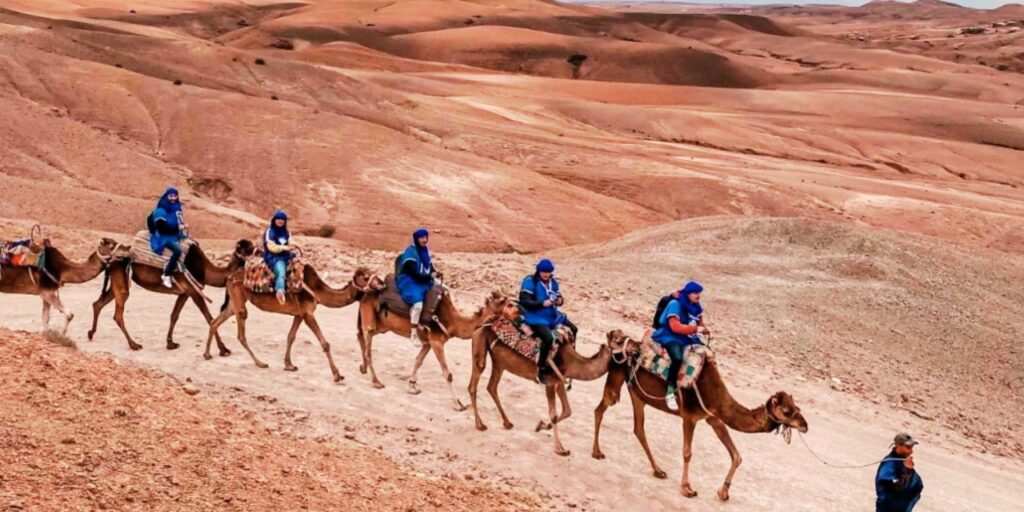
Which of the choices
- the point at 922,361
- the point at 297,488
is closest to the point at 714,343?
the point at 922,361

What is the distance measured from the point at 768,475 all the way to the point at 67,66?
152 ft

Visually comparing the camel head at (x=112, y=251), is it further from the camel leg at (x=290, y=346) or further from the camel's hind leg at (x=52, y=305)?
the camel leg at (x=290, y=346)

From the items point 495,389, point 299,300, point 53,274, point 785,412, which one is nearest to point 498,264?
point 299,300

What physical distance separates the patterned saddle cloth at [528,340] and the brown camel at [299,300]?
2753 mm

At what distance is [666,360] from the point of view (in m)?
11.0

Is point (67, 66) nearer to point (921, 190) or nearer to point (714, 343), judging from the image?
point (714, 343)

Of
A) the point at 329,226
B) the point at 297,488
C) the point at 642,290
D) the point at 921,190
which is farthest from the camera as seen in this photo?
the point at 921,190

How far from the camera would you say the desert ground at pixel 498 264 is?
9.93 m

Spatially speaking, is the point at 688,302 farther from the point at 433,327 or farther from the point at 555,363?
the point at 433,327

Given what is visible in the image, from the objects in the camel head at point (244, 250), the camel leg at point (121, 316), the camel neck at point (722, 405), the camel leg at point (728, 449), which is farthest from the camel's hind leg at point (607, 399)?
the camel leg at point (121, 316)

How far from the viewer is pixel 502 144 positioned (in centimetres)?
5141

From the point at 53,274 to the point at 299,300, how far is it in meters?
4.33

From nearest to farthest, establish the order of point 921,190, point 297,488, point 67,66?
point 297,488
point 67,66
point 921,190

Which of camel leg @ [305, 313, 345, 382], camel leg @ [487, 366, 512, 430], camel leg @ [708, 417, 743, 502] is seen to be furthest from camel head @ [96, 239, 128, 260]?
camel leg @ [708, 417, 743, 502]
